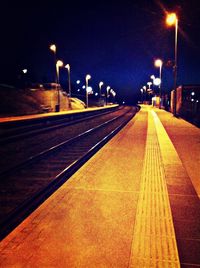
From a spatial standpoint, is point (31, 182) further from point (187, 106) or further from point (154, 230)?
point (187, 106)

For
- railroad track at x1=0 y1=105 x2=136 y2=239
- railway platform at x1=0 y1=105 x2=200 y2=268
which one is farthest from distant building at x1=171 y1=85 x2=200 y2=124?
railway platform at x1=0 y1=105 x2=200 y2=268

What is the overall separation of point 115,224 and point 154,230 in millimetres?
683

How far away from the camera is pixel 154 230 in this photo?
4488 mm

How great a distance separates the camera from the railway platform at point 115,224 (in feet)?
12.4

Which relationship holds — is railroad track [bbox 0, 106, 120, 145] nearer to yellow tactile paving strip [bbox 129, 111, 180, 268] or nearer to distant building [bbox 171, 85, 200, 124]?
yellow tactile paving strip [bbox 129, 111, 180, 268]

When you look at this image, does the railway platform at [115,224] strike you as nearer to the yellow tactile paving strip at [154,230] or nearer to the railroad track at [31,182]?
the yellow tactile paving strip at [154,230]

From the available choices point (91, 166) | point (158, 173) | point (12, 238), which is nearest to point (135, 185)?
point (158, 173)

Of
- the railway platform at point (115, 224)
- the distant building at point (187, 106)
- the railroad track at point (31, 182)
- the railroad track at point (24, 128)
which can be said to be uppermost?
the distant building at point (187, 106)

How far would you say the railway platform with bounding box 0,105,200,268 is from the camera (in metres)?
3.77

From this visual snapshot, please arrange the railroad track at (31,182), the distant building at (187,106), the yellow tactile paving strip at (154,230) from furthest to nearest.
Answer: the distant building at (187,106), the railroad track at (31,182), the yellow tactile paving strip at (154,230)

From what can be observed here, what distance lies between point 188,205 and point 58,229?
2.66m

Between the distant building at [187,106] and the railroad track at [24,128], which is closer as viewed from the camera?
the railroad track at [24,128]

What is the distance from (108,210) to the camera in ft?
17.7

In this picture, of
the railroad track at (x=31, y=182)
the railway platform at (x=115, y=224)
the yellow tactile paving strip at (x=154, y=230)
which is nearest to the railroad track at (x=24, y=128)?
the railroad track at (x=31, y=182)
